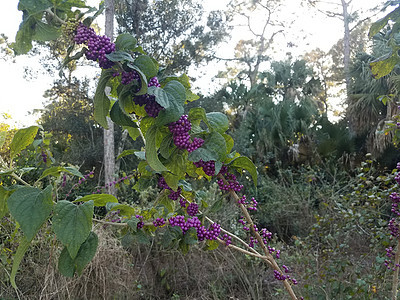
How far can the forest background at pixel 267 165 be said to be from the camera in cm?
283

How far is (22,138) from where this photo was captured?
0.86m

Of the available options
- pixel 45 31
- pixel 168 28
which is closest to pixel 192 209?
pixel 45 31

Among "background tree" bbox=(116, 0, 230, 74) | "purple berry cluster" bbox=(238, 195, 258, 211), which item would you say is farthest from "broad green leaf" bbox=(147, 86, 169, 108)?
"background tree" bbox=(116, 0, 230, 74)

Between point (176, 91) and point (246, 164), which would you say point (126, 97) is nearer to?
point (176, 91)

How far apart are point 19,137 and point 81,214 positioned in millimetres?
Result: 290

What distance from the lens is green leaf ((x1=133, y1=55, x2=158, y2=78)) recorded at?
2.47 feet

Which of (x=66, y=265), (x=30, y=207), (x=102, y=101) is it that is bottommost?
(x=66, y=265)

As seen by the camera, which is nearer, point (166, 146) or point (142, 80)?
point (142, 80)

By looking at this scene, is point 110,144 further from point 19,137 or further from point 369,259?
point 19,137

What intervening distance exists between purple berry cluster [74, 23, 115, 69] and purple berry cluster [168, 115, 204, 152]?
7.7 inches

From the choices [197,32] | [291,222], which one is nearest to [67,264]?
[291,222]

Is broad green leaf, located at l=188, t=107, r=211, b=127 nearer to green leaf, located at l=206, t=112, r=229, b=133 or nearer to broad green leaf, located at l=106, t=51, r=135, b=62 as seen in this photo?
green leaf, located at l=206, t=112, r=229, b=133

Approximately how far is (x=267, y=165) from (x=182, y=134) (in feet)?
28.4

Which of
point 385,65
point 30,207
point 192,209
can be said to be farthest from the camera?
point 385,65
